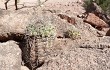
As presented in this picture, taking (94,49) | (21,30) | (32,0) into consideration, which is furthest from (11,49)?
(32,0)

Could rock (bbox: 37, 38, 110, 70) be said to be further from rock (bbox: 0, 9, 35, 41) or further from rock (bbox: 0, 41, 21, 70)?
rock (bbox: 0, 9, 35, 41)

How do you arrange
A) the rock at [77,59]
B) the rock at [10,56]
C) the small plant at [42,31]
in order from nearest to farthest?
the rock at [77,59], the rock at [10,56], the small plant at [42,31]

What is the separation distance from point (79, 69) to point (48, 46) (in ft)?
3.77

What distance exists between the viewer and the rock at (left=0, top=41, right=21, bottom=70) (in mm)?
6379

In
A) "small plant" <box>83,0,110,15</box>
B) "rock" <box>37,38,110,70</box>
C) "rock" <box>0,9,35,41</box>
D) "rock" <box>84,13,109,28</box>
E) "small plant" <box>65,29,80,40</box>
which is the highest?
"rock" <box>37,38,110,70</box>

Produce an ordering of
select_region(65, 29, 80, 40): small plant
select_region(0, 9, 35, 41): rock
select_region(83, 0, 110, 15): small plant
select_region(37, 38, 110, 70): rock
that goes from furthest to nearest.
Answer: select_region(83, 0, 110, 15): small plant
select_region(0, 9, 35, 41): rock
select_region(65, 29, 80, 40): small plant
select_region(37, 38, 110, 70): rock

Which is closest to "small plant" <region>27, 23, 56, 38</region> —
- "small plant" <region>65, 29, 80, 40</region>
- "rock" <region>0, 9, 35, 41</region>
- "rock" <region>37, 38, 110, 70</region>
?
"rock" <region>37, 38, 110, 70</region>

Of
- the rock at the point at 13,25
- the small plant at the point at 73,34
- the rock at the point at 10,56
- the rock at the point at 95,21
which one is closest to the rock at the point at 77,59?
the small plant at the point at 73,34

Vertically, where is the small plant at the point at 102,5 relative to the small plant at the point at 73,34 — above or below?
below

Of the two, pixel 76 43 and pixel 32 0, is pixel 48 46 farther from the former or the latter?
pixel 32 0

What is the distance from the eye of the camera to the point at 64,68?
5.78 metres

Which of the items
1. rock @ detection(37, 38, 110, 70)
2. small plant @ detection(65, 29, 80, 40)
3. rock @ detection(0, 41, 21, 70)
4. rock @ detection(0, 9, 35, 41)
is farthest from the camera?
rock @ detection(0, 9, 35, 41)

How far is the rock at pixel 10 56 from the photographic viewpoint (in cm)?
638

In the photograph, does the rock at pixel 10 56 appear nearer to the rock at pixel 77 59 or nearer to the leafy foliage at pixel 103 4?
the rock at pixel 77 59
